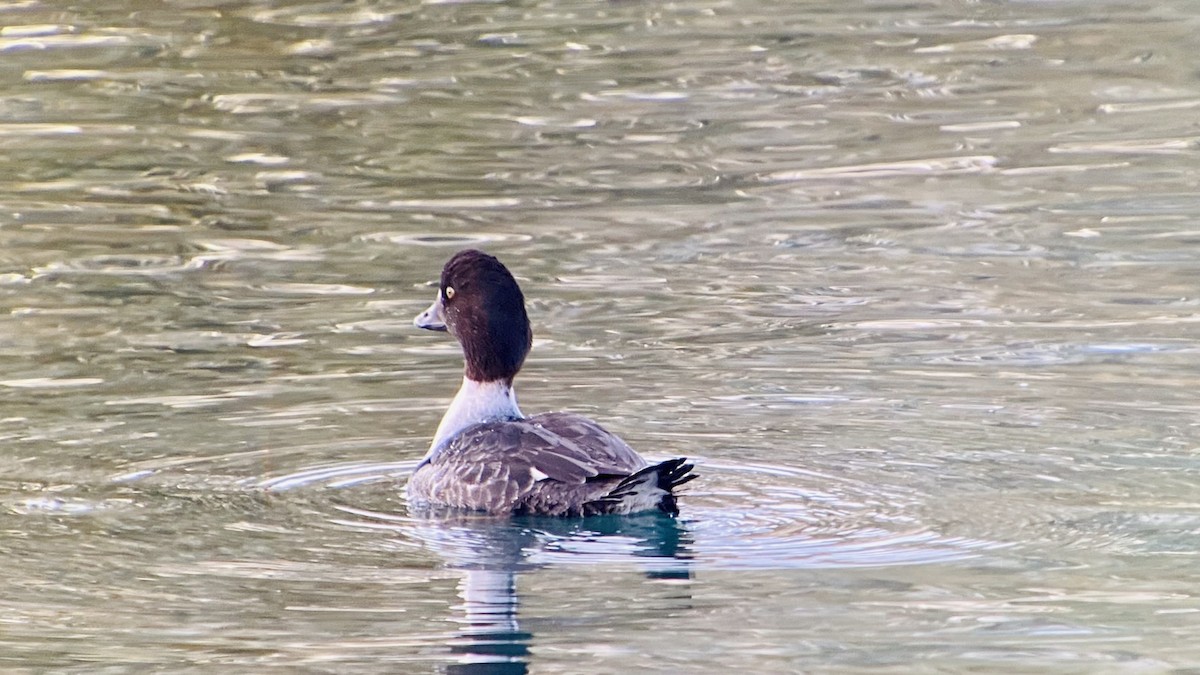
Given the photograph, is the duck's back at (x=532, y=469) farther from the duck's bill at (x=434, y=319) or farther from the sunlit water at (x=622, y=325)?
the duck's bill at (x=434, y=319)

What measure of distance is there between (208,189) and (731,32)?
20.5 ft

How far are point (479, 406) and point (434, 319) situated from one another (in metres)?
0.59

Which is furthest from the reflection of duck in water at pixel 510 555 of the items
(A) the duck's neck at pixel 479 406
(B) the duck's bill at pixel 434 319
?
(B) the duck's bill at pixel 434 319

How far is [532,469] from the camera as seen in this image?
9.09 m

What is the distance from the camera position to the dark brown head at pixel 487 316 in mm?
9836

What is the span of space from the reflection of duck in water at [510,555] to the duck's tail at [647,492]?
1.9 inches

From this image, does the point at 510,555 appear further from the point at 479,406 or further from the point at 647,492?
the point at 479,406

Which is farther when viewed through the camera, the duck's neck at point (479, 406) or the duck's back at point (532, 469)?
the duck's neck at point (479, 406)

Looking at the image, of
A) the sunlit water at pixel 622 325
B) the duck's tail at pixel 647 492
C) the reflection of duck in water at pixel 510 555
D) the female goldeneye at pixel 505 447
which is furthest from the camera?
the female goldeneye at pixel 505 447

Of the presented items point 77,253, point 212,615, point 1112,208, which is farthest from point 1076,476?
point 77,253

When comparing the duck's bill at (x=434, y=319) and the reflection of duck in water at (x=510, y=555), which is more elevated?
the duck's bill at (x=434, y=319)

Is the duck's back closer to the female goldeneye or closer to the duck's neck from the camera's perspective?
the female goldeneye

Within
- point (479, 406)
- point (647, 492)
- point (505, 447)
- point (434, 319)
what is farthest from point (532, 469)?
point (434, 319)

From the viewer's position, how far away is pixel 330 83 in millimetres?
19453
